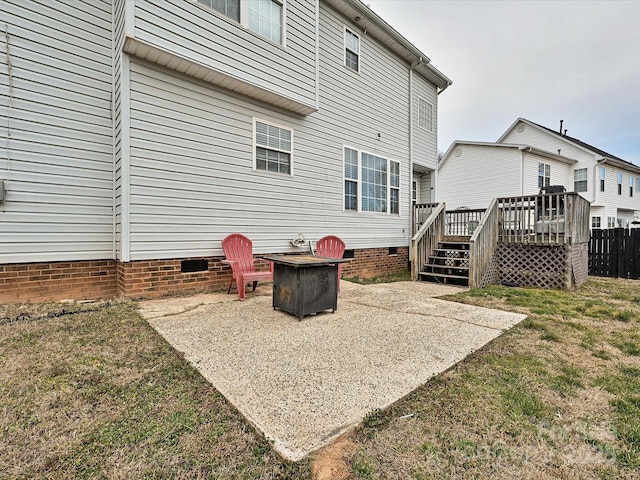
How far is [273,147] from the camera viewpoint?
650 cm

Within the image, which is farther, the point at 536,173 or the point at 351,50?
the point at 536,173

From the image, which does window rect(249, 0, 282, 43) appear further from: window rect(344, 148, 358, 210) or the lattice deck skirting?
the lattice deck skirting

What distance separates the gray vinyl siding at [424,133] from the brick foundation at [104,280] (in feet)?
25.9

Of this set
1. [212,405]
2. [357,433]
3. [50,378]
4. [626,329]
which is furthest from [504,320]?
[50,378]

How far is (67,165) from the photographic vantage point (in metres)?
4.65

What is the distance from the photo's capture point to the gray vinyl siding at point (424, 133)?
1037 centimetres

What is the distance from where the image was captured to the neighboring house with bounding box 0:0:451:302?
439cm

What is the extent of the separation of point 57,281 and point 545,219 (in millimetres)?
9746

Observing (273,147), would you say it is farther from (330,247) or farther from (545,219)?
(545,219)

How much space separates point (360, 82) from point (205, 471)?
9060 millimetres

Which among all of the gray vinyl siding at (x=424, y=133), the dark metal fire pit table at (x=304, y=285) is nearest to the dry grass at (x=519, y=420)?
the dark metal fire pit table at (x=304, y=285)

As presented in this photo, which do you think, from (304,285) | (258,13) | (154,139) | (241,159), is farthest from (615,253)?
(154,139)

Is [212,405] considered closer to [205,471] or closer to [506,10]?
[205,471]

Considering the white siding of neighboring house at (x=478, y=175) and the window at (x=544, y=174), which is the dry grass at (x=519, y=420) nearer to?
the white siding of neighboring house at (x=478, y=175)
